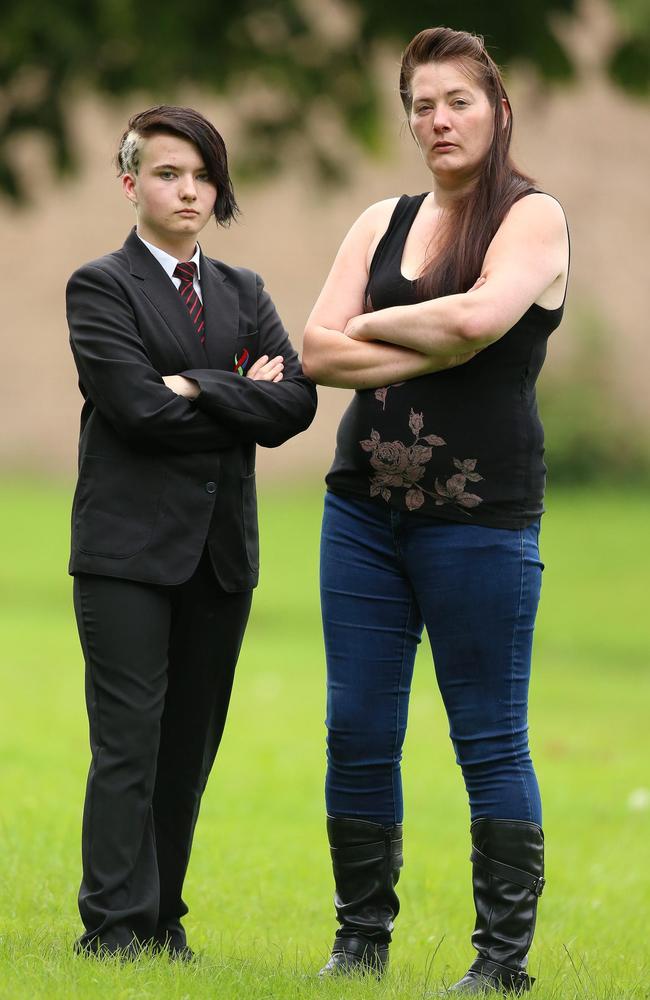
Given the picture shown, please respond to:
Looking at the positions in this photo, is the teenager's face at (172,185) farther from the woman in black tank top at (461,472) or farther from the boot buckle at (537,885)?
the boot buckle at (537,885)

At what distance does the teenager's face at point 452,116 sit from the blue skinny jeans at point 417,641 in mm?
853

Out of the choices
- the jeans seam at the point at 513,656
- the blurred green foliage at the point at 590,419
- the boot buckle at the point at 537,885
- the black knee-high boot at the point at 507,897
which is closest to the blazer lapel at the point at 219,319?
the jeans seam at the point at 513,656

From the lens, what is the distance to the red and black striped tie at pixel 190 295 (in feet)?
12.0

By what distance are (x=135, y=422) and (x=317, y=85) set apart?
25.8 ft

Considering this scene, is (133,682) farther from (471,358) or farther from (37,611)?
(37,611)

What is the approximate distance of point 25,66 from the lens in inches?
413

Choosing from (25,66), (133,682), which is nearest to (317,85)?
(25,66)

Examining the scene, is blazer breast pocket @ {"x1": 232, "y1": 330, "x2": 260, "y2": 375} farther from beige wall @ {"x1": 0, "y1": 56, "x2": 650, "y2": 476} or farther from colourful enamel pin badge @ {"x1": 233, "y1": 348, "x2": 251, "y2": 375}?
beige wall @ {"x1": 0, "y1": 56, "x2": 650, "y2": 476}

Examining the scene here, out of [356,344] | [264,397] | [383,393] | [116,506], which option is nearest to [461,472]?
[383,393]

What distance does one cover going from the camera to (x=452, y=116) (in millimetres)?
3443

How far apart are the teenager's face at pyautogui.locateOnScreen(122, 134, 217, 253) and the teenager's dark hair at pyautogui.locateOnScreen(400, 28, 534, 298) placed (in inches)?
22.2

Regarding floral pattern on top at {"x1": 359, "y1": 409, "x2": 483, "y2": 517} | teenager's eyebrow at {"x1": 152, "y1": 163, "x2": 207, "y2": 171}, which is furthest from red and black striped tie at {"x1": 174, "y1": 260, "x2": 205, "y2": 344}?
floral pattern on top at {"x1": 359, "y1": 409, "x2": 483, "y2": 517}

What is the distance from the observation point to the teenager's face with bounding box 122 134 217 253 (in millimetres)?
3498

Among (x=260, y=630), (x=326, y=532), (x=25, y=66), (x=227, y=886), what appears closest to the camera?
(x=326, y=532)
